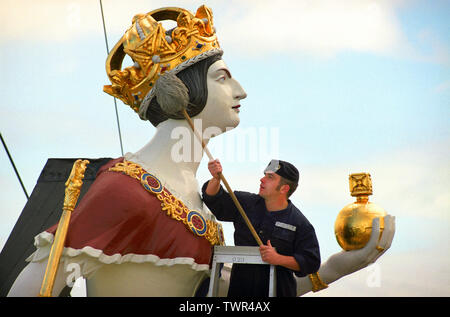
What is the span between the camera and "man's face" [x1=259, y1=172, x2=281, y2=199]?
11.2ft

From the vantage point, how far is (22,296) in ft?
9.39

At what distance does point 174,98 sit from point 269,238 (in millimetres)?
933

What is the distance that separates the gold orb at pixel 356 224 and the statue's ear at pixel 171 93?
1.29m

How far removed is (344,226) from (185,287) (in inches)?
45.3

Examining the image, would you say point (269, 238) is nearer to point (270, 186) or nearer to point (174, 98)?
point (270, 186)

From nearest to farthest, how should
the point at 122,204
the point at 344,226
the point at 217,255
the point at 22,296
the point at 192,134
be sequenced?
the point at 22,296
the point at 122,204
the point at 217,255
the point at 192,134
the point at 344,226

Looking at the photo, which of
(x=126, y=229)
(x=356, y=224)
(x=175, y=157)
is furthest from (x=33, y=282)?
(x=356, y=224)

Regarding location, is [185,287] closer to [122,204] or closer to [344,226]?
[122,204]

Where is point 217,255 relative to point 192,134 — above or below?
below

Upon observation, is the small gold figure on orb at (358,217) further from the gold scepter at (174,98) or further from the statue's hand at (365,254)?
the gold scepter at (174,98)

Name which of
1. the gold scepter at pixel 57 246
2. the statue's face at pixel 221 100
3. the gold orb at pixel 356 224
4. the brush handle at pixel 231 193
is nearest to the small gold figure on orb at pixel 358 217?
the gold orb at pixel 356 224

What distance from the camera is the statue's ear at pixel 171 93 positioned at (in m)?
3.25

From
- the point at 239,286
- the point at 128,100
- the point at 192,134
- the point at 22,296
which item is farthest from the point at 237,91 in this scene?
the point at 22,296

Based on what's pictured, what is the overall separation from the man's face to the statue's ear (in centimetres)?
64
